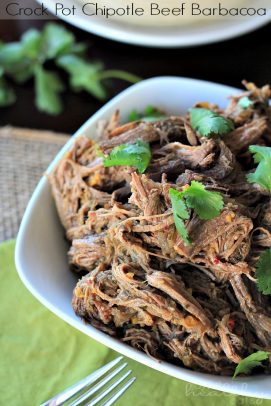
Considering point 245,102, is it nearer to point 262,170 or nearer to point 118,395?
point 262,170

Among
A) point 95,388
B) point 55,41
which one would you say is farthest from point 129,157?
point 55,41

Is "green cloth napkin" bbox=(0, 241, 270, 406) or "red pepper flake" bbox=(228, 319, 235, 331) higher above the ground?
"red pepper flake" bbox=(228, 319, 235, 331)

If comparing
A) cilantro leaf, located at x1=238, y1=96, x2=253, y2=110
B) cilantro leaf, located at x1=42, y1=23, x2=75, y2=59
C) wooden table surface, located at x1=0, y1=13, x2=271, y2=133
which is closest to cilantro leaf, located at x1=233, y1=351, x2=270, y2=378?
cilantro leaf, located at x1=238, y1=96, x2=253, y2=110

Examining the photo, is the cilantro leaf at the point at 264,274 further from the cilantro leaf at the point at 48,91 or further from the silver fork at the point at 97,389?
the cilantro leaf at the point at 48,91

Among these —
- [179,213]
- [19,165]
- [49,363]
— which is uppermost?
[179,213]

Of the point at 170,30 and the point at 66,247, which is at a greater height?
the point at 170,30

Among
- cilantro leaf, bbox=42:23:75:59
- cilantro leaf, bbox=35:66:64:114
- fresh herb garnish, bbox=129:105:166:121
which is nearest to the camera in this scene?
fresh herb garnish, bbox=129:105:166:121

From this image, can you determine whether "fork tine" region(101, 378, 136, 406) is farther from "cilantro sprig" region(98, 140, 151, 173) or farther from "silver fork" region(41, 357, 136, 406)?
"cilantro sprig" region(98, 140, 151, 173)
